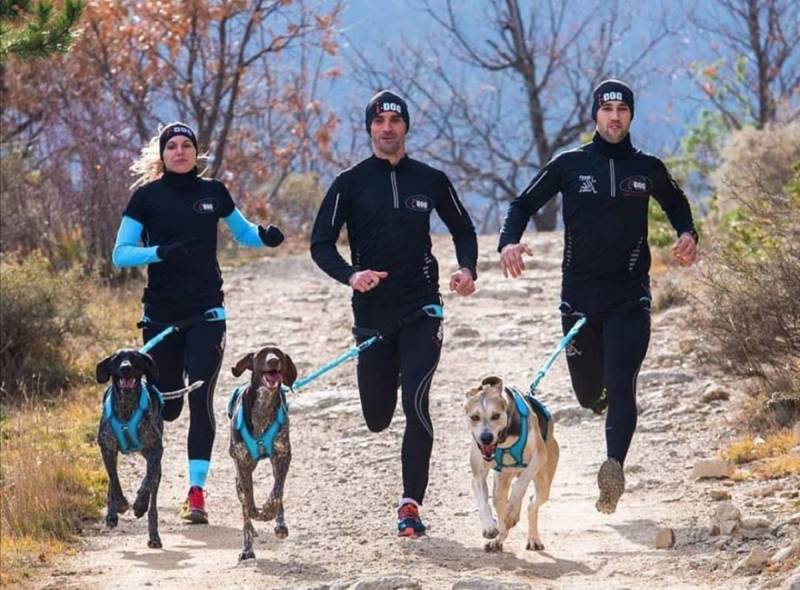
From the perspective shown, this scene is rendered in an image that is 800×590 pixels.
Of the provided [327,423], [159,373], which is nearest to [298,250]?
[327,423]

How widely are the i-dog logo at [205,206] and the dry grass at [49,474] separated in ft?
6.59

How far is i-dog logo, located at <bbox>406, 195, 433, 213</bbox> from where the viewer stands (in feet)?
30.6

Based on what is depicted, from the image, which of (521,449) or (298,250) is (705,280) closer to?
(521,449)

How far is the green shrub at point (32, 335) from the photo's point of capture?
1538cm

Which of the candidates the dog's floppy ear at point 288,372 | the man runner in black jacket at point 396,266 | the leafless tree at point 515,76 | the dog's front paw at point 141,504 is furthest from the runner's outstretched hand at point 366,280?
the leafless tree at point 515,76

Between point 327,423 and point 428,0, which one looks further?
point 428,0

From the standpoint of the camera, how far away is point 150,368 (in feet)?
30.3

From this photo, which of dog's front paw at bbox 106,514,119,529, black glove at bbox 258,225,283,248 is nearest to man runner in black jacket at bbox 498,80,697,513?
black glove at bbox 258,225,283,248

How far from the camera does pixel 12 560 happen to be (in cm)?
937

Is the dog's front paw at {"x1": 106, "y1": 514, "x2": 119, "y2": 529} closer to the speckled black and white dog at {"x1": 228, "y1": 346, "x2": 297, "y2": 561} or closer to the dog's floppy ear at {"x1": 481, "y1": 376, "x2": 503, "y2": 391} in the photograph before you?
the speckled black and white dog at {"x1": 228, "y1": 346, "x2": 297, "y2": 561}

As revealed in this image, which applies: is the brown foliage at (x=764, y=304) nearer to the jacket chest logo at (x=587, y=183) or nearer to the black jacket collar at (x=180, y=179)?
the jacket chest logo at (x=587, y=183)

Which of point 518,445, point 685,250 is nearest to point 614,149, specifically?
point 685,250

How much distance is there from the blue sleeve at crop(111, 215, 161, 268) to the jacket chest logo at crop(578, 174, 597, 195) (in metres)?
2.33

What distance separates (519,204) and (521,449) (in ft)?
5.31
